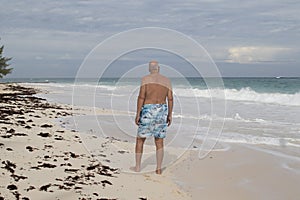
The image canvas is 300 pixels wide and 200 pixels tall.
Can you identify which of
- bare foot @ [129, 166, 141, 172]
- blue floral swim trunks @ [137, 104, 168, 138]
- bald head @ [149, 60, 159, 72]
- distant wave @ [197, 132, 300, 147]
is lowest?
bare foot @ [129, 166, 141, 172]

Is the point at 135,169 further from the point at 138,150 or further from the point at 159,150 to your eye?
the point at 159,150

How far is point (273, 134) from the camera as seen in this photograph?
39.2 ft

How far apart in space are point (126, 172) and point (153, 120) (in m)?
1.14

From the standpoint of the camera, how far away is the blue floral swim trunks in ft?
22.5

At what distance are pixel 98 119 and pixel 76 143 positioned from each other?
5.96 meters

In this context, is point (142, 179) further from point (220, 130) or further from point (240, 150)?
point (220, 130)

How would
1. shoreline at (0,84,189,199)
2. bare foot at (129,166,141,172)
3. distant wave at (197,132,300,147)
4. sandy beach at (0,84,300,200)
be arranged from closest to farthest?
shoreline at (0,84,189,199) → sandy beach at (0,84,300,200) → bare foot at (129,166,141,172) → distant wave at (197,132,300,147)

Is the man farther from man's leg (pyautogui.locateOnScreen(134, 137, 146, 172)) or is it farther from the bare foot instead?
the bare foot

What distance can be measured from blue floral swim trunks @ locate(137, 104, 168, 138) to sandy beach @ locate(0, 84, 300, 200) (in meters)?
0.80

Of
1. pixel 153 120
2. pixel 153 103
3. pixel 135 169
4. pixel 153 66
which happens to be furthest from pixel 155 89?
pixel 135 169

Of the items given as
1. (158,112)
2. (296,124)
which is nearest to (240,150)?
(158,112)

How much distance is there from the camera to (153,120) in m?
6.89

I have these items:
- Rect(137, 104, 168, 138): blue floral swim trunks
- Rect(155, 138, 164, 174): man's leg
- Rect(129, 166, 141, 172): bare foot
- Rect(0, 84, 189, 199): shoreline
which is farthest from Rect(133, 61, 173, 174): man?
Rect(0, 84, 189, 199): shoreline

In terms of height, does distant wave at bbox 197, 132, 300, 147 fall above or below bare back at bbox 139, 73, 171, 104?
below
